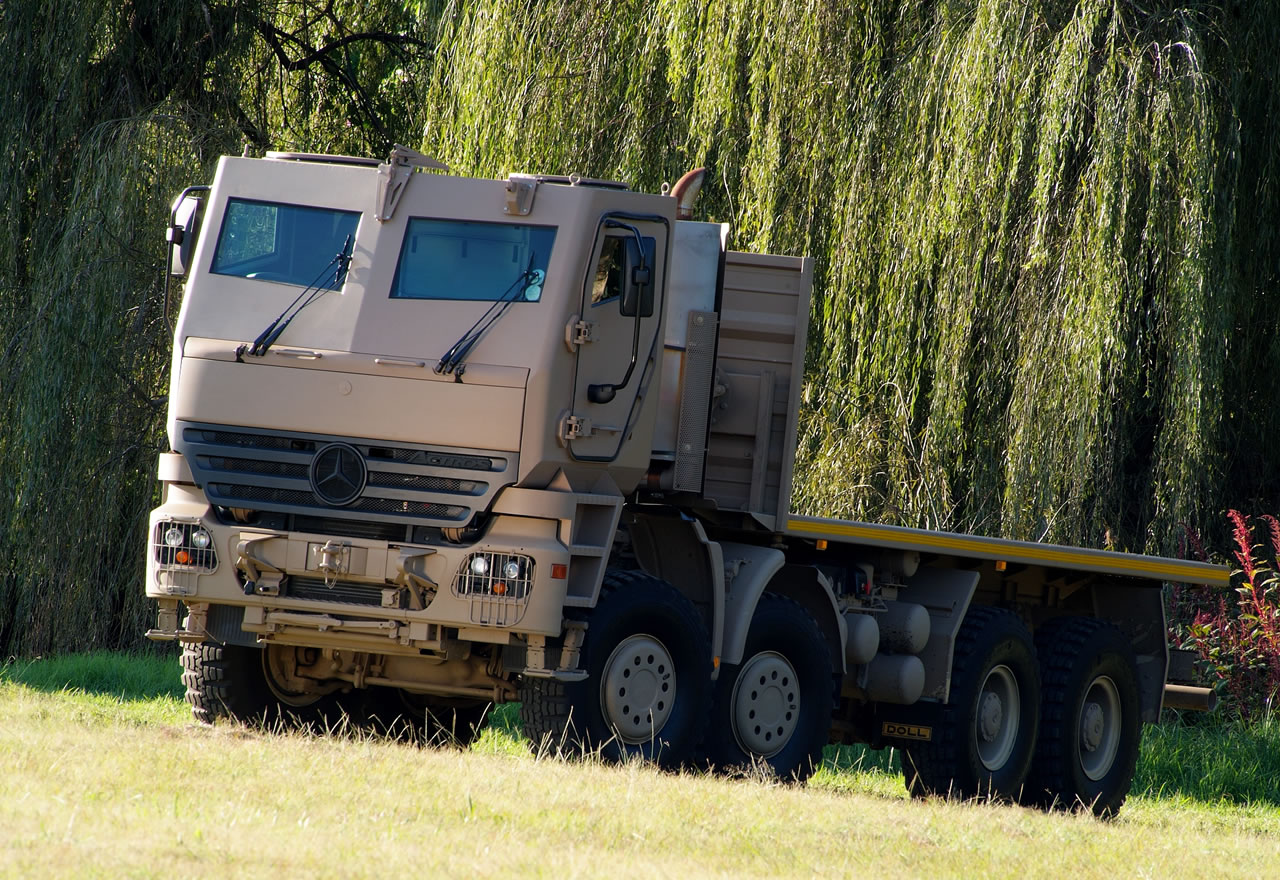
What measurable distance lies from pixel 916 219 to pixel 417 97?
22.9ft

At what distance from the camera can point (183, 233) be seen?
31.8 ft

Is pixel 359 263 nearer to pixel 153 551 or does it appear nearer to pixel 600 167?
pixel 153 551

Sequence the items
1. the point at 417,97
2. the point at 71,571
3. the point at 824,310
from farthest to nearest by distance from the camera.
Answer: the point at 417,97 < the point at 71,571 < the point at 824,310

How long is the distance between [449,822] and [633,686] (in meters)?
2.82

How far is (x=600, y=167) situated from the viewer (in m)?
15.0

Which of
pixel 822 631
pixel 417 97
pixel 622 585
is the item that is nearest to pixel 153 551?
pixel 622 585

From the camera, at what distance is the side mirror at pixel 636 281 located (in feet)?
30.2

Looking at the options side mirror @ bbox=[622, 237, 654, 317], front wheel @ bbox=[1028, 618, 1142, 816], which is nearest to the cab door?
side mirror @ bbox=[622, 237, 654, 317]

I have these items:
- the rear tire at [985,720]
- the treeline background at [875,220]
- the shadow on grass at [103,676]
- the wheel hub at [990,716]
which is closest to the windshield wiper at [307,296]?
the shadow on grass at [103,676]

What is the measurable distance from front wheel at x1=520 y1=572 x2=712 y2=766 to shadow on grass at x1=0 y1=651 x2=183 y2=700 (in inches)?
183

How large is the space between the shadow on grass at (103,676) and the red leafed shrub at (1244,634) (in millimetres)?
7632

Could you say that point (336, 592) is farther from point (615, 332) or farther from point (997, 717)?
point (997, 717)

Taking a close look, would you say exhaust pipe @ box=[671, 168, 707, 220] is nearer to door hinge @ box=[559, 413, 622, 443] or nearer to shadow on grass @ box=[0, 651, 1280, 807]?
door hinge @ box=[559, 413, 622, 443]

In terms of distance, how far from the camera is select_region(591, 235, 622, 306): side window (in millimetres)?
9328
